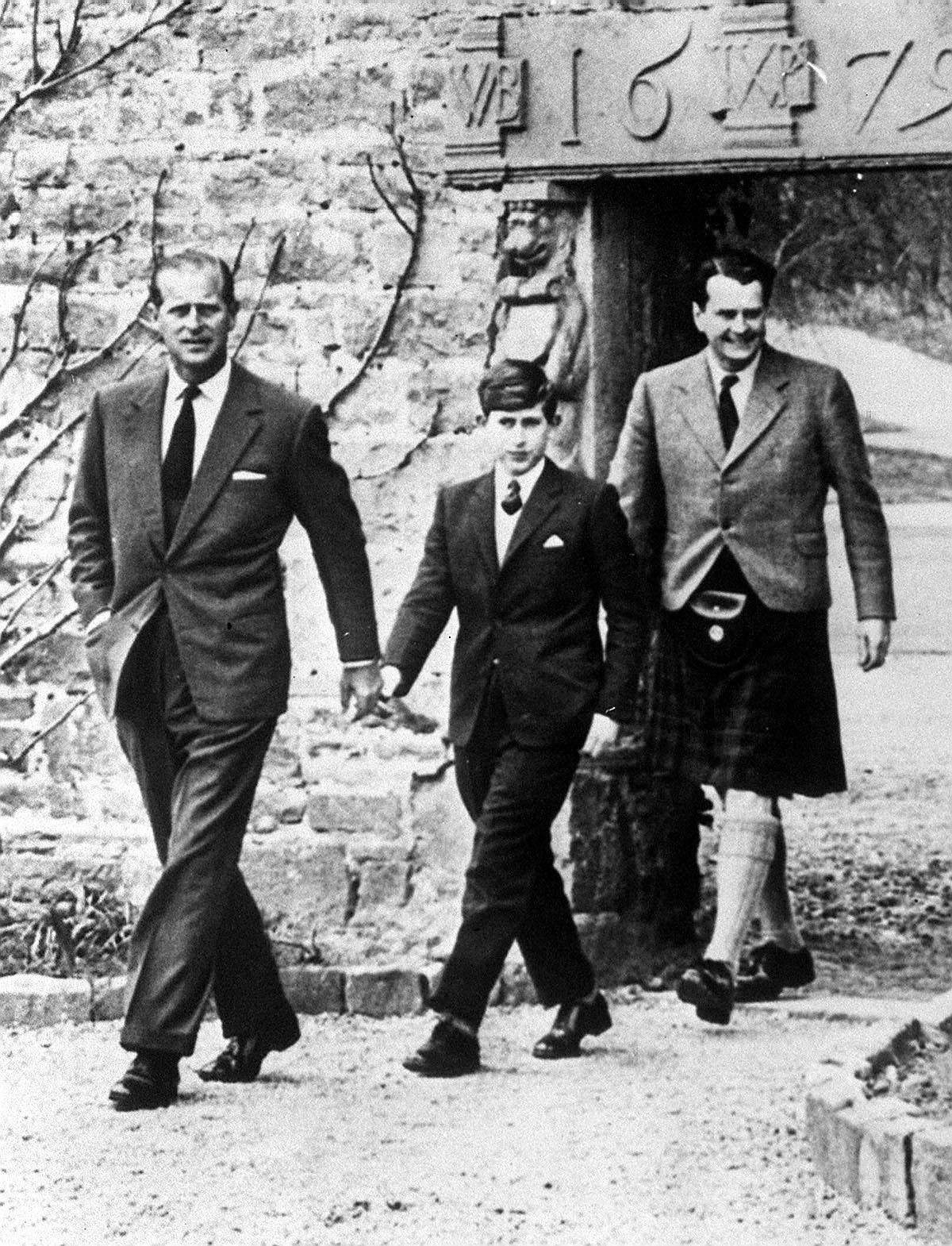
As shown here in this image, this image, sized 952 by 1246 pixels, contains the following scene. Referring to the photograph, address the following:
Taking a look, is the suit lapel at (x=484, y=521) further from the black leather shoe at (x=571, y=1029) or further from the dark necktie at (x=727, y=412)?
the black leather shoe at (x=571, y=1029)

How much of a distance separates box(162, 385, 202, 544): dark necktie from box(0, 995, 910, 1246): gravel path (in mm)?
1448

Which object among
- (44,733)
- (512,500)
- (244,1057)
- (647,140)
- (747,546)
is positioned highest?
(647,140)

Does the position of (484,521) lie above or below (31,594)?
above

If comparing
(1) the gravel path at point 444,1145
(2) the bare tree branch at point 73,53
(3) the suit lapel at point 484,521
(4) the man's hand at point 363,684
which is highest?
(2) the bare tree branch at point 73,53

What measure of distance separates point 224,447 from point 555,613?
95 cm

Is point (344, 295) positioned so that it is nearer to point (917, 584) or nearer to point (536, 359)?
point (536, 359)

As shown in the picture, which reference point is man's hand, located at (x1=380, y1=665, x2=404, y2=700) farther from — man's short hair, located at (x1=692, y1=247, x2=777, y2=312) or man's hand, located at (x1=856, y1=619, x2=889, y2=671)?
man's short hair, located at (x1=692, y1=247, x2=777, y2=312)

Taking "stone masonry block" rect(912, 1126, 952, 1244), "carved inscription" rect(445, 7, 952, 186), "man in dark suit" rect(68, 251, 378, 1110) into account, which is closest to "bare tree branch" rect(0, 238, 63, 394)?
"man in dark suit" rect(68, 251, 378, 1110)

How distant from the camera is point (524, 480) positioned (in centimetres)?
774

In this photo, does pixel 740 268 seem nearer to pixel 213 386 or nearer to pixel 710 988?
pixel 213 386

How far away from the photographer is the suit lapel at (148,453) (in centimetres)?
758

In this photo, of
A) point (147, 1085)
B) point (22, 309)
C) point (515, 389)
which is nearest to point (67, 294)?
point (22, 309)

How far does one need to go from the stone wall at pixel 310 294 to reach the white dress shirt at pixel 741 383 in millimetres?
689

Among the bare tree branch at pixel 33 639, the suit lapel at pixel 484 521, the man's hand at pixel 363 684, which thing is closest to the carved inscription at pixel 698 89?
the suit lapel at pixel 484 521
